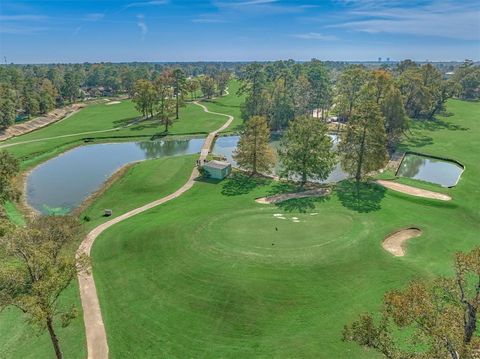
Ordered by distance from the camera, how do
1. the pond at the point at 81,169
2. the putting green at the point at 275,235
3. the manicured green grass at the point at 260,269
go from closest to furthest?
the manicured green grass at the point at 260,269 < the putting green at the point at 275,235 < the pond at the point at 81,169

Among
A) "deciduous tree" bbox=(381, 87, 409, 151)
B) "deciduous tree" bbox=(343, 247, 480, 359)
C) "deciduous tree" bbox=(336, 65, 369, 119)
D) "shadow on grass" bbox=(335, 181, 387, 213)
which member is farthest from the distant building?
"deciduous tree" bbox=(343, 247, 480, 359)

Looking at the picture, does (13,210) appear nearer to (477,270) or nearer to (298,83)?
(477,270)

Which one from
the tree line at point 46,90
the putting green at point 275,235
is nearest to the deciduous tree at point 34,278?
the putting green at point 275,235

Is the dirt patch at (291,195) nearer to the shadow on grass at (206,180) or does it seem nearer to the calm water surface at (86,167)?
the calm water surface at (86,167)

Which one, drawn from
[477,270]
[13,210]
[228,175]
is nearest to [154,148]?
[228,175]

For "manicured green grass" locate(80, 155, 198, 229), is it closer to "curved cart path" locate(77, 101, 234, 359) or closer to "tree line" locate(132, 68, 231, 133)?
"curved cart path" locate(77, 101, 234, 359)
